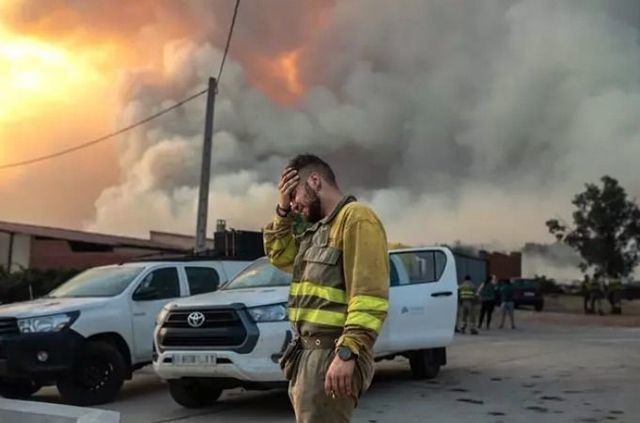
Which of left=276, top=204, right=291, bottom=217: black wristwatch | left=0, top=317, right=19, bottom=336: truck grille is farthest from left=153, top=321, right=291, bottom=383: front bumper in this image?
left=276, top=204, right=291, bottom=217: black wristwatch

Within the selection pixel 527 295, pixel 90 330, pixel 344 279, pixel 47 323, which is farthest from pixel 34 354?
pixel 527 295

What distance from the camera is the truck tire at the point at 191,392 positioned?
29.2 feet

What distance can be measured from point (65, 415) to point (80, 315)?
157 inches

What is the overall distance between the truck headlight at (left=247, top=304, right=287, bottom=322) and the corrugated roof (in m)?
23.8

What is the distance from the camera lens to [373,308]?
3.55m

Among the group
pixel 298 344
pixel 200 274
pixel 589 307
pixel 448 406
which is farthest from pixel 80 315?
pixel 589 307

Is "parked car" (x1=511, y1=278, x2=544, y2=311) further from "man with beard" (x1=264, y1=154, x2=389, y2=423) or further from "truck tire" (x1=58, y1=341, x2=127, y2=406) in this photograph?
"man with beard" (x1=264, y1=154, x2=389, y2=423)

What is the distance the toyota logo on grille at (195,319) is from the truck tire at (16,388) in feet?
8.00

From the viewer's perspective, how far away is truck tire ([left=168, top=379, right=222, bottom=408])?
891 centimetres

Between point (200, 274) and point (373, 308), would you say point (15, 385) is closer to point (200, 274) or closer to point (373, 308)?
point (200, 274)

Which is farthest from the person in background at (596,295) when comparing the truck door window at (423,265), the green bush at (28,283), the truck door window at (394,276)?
the truck door window at (394,276)

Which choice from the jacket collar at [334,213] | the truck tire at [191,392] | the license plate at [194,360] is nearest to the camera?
the jacket collar at [334,213]

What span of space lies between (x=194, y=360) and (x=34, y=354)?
74.2 inches

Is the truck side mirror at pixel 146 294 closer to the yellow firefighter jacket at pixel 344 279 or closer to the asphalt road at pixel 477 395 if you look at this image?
the asphalt road at pixel 477 395
